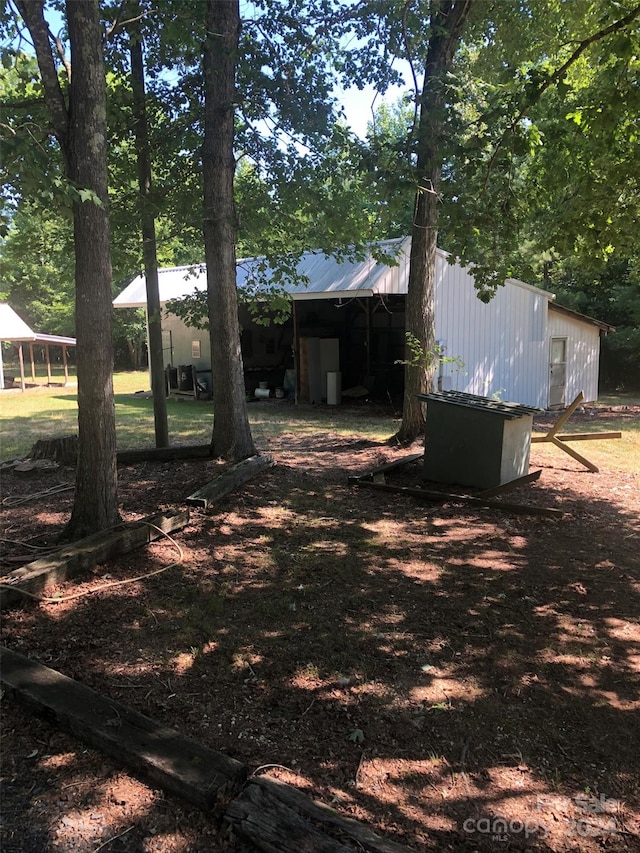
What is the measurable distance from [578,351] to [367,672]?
18.3m

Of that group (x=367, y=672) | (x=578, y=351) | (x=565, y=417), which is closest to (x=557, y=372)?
(x=578, y=351)

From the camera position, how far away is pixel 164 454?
832 cm

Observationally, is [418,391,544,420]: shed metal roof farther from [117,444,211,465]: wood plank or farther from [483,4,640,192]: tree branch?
[117,444,211,465]: wood plank

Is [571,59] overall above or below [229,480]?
above

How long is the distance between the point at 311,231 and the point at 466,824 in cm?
923

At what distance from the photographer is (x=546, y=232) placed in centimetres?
768

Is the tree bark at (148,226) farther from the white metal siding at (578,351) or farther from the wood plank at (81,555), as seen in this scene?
the white metal siding at (578,351)

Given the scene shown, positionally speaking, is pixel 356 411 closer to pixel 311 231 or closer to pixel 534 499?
pixel 311 231

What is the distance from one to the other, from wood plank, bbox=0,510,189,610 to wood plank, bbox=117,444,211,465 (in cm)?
264

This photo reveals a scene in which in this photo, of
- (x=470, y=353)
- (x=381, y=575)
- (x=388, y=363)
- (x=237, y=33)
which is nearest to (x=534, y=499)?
(x=381, y=575)

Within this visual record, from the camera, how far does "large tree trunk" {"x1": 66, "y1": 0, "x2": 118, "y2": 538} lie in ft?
14.9

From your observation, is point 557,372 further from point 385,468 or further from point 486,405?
point 385,468

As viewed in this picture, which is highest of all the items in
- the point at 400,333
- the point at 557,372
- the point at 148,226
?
the point at 148,226

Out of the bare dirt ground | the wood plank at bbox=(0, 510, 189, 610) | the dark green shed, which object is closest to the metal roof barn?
the dark green shed
